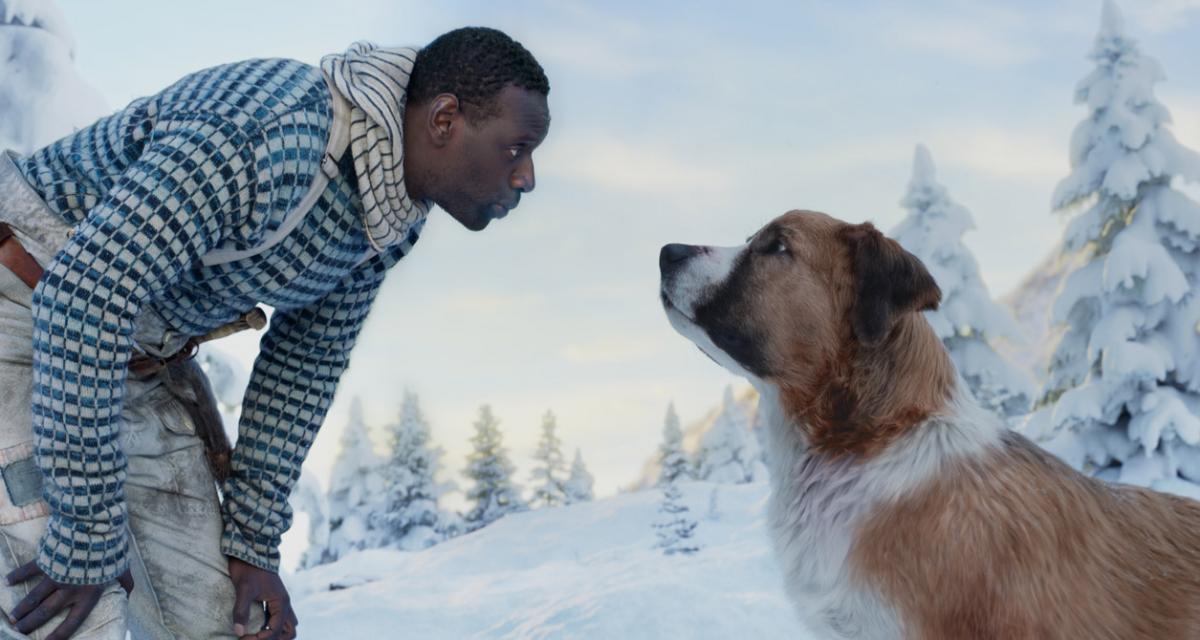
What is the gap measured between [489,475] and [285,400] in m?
19.3

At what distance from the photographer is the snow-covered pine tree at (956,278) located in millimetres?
17938

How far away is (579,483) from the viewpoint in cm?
2439

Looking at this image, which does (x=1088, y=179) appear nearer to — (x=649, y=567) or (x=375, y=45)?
(x=649, y=567)

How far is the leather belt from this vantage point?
3.32 m

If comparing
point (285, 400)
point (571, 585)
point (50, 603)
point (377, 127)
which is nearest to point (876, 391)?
point (377, 127)

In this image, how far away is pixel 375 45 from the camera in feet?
12.2

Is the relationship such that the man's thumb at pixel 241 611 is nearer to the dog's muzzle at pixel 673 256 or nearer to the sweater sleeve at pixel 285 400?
the sweater sleeve at pixel 285 400

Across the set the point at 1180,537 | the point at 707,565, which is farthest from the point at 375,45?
the point at 707,565

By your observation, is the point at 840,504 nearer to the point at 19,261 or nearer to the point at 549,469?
the point at 19,261

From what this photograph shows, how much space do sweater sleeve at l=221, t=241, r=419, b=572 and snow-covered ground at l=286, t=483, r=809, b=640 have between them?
192cm

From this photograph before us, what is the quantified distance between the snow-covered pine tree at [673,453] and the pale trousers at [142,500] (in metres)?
19.2

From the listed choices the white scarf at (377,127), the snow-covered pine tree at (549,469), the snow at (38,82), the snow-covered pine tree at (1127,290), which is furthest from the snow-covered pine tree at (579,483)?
the white scarf at (377,127)

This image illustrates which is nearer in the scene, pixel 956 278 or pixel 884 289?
pixel 884 289

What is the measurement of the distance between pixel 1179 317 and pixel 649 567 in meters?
9.28
